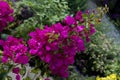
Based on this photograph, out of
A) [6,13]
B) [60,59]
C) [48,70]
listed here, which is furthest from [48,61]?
[6,13]

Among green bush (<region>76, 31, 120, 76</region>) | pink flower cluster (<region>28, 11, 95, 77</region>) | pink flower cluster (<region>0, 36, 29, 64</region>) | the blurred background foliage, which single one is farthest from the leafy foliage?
pink flower cluster (<region>0, 36, 29, 64</region>)

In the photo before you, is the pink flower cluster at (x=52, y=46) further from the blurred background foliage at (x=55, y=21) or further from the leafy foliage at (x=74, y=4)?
the leafy foliage at (x=74, y=4)

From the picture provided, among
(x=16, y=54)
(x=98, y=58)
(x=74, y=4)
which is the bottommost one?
(x=98, y=58)

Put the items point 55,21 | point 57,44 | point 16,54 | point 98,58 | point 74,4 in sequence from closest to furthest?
point 16,54 → point 57,44 → point 55,21 → point 98,58 → point 74,4

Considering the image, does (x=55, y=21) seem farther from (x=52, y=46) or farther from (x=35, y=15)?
(x=52, y=46)

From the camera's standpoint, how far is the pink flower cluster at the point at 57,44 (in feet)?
8.84

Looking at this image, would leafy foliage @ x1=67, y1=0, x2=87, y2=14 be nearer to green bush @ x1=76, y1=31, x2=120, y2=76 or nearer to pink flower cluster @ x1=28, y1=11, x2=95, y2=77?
green bush @ x1=76, y1=31, x2=120, y2=76

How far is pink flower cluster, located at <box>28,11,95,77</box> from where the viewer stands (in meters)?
2.69

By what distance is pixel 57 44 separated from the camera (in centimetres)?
272

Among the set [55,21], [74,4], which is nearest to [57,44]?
[55,21]

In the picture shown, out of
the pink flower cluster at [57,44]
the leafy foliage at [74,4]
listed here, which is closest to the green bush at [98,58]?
the leafy foliage at [74,4]

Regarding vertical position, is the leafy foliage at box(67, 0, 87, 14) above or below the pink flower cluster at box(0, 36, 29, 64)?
below

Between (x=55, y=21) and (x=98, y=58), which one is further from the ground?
(x=55, y=21)

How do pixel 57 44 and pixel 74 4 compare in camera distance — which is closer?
pixel 57 44
